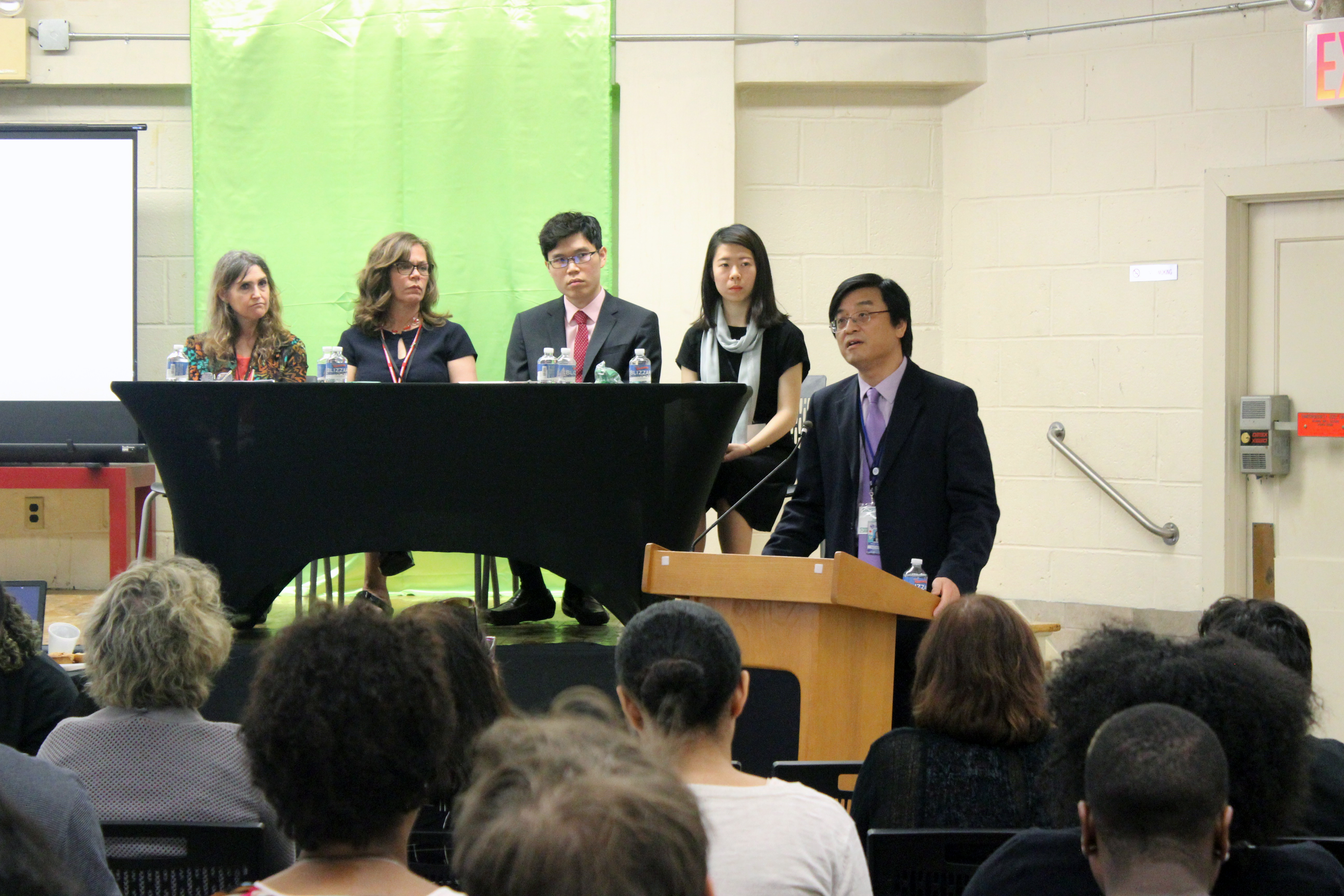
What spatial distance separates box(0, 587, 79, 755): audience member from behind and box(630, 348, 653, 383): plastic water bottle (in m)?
1.67

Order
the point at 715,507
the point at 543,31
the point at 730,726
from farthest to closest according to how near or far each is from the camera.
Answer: the point at 543,31, the point at 715,507, the point at 730,726

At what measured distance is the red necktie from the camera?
146 inches

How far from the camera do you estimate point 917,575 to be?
8.71 ft

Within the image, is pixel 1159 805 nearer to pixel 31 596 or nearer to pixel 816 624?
pixel 816 624

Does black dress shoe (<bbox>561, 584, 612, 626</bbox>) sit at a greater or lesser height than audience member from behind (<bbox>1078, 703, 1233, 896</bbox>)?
lesser

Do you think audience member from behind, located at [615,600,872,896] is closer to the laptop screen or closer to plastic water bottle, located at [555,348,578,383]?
plastic water bottle, located at [555,348,578,383]

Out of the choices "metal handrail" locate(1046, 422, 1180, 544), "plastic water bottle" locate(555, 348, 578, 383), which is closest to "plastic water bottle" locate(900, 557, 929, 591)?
"plastic water bottle" locate(555, 348, 578, 383)

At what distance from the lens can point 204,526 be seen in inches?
111

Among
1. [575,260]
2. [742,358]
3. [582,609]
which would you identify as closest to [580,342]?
[575,260]

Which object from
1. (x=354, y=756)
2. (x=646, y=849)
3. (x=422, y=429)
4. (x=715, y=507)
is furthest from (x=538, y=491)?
(x=646, y=849)

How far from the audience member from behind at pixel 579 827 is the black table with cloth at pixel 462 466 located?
6.38 feet

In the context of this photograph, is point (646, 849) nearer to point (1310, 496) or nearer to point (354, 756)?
point (354, 756)

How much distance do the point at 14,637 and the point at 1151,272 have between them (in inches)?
162

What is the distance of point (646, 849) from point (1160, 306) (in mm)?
4525
